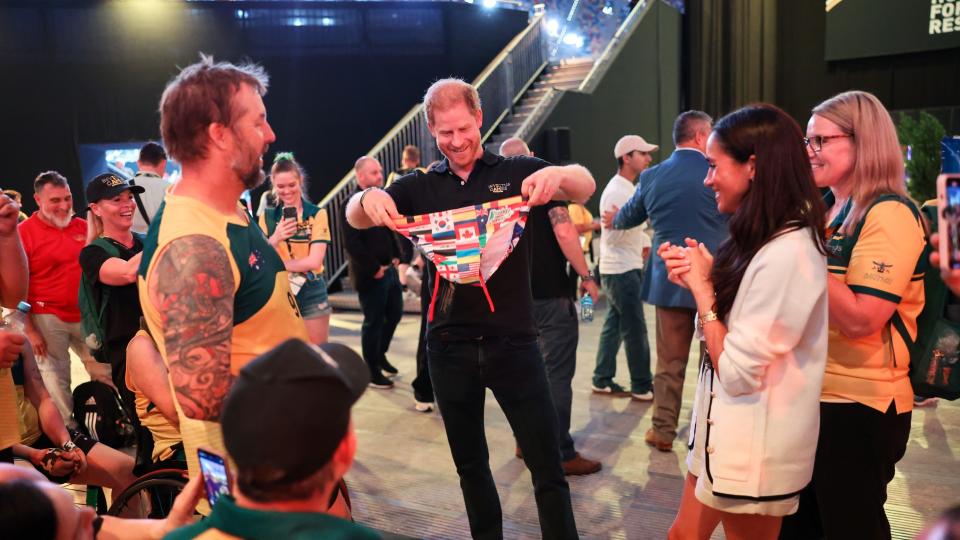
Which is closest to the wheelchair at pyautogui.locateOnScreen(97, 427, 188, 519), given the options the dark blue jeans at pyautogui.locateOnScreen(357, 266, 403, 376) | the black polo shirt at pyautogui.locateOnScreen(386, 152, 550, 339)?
the black polo shirt at pyautogui.locateOnScreen(386, 152, 550, 339)

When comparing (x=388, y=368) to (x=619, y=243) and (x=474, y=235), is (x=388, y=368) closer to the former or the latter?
(x=619, y=243)

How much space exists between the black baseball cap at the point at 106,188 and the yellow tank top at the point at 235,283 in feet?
5.86

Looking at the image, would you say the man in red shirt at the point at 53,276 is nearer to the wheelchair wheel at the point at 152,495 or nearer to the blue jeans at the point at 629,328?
the wheelchair wheel at the point at 152,495

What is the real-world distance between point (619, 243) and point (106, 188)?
11.3 ft

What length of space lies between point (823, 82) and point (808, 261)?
11.5 m

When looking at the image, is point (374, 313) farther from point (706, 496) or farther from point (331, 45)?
point (331, 45)

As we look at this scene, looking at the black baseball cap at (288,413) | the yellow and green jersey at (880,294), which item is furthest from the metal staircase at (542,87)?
the black baseball cap at (288,413)

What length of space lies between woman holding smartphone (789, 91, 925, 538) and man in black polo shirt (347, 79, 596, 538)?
2.86ft

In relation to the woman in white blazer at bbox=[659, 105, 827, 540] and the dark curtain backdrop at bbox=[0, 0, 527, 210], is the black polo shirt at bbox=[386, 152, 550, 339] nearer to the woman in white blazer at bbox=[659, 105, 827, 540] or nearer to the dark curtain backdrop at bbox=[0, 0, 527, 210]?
the woman in white blazer at bbox=[659, 105, 827, 540]

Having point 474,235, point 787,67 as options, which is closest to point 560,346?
point 474,235

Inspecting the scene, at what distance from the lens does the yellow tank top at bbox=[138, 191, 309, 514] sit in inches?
65.2

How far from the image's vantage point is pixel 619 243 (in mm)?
5398

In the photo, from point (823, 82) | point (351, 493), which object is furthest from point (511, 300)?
point (823, 82)

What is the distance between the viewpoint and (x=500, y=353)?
2.64 metres
